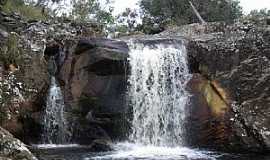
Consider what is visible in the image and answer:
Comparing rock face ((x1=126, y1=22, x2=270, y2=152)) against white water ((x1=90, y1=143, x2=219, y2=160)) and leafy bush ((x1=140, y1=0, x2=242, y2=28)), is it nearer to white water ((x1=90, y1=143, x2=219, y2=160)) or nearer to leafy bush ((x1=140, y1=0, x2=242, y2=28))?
white water ((x1=90, y1=143, x2=219, y2=160))

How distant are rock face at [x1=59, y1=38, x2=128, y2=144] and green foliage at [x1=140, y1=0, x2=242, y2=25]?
1680cm

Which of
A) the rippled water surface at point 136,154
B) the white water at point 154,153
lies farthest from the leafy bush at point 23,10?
the white water at point 154,153

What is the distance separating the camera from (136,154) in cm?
1084

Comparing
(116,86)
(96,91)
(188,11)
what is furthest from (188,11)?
(96,91)

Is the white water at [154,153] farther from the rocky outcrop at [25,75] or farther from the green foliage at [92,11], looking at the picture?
the green foliage at [92,11]

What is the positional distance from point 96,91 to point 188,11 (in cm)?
1859

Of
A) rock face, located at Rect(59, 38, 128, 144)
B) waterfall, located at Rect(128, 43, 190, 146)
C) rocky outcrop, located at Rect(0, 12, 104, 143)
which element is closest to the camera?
rocky outcrop, located at Rect(0, 12, 104, 143)

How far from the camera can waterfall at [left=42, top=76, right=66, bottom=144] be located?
13.4 m

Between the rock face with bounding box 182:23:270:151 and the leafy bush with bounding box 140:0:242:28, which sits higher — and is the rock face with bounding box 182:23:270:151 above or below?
below

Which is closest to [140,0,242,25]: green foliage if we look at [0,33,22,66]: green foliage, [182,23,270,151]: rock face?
[182,23,270,151]: rock face

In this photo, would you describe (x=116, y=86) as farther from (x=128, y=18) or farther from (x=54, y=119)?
(x=128, y=18)

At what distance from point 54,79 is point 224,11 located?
64.4 feet

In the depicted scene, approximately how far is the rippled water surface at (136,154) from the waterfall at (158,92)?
2.61 feet

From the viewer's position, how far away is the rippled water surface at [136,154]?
405 inches
